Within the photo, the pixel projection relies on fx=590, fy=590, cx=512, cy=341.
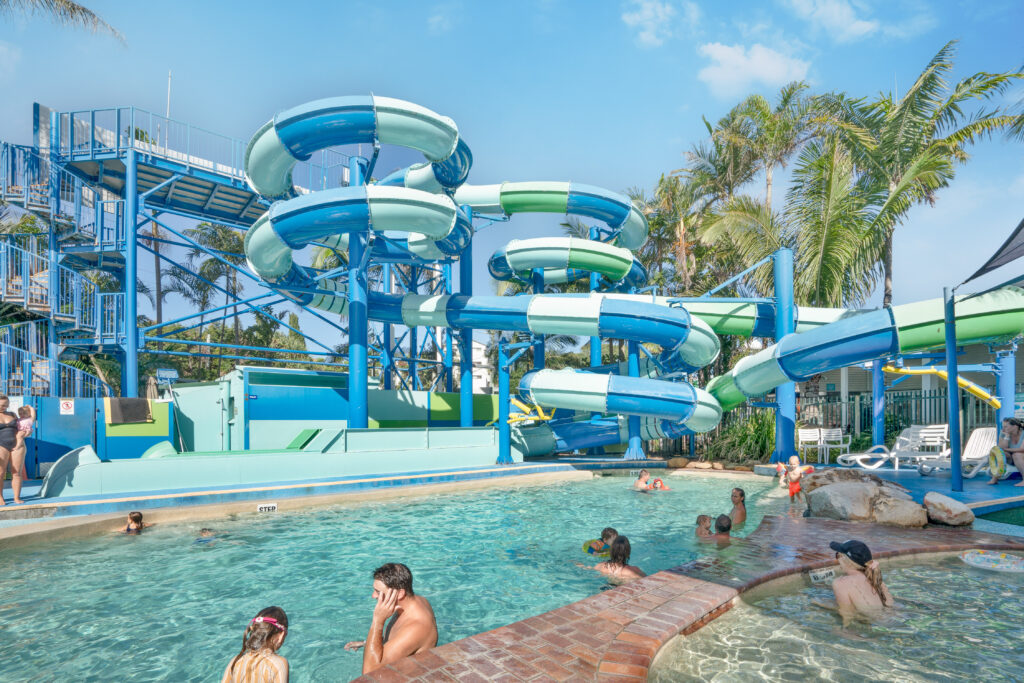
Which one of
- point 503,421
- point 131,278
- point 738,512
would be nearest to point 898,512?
point 738,512

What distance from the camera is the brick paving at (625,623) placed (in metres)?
2.93

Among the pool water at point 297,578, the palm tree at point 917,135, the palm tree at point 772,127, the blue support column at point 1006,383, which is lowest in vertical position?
the pool water at point 297,578

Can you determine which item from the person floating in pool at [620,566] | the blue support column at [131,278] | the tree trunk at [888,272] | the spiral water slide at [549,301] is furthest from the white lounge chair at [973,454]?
the blue support column at [131,278]

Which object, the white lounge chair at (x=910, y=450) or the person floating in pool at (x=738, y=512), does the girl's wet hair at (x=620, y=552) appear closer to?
the person floating in pool at (x=738, y=512)

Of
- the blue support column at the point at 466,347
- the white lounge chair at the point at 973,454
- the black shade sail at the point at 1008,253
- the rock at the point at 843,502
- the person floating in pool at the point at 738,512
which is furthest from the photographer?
the blue support column at the point at 466,347

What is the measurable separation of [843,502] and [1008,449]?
378 centimetres

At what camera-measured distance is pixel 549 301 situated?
11.8 metres

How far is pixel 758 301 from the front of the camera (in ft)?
39.4

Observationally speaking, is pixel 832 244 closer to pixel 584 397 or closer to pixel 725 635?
pixel 584 397

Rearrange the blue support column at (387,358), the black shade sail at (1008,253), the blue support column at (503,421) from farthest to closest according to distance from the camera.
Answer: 1. the blue support column at (387,358)
2. the blue support column at (503,421)
3. the black shade sail at (1008,253)

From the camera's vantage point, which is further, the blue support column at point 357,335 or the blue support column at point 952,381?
the blue support column at point 357,335

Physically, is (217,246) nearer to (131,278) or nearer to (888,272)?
(131,278)

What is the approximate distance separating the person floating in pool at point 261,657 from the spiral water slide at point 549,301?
8462 mm

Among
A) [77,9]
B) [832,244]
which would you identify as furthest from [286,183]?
[832,244]
